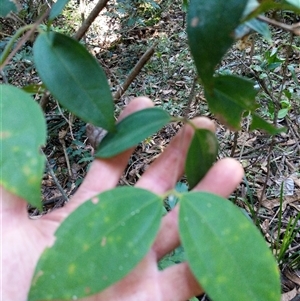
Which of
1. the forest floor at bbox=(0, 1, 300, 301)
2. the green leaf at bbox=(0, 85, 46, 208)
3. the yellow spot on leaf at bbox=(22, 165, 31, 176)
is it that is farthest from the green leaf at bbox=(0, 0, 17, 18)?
the forest floor at bbox=(0, 1, 300, 301)

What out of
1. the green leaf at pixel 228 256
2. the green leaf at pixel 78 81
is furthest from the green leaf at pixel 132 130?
the green leaf at pixel 228 256

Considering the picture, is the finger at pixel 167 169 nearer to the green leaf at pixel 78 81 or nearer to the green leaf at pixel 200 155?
the green leaf at pixel 200 155

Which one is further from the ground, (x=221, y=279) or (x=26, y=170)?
(x=26, y=170)

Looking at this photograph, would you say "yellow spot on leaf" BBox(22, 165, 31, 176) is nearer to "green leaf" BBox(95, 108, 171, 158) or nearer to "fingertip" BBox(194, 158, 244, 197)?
"green leaf" BBox(95, 108, 171, 158)

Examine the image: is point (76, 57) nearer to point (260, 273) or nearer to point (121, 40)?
point (260, 273)

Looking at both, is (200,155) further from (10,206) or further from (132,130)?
(10,206)

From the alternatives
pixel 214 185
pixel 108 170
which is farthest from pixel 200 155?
pixel 108 170
